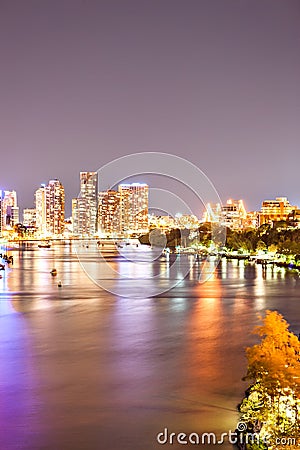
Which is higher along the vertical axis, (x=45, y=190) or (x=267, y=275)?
(x=45, y=190)

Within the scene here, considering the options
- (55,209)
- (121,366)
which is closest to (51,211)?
(55,209)

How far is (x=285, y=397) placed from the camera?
4586mm

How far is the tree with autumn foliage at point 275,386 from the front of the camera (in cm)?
442

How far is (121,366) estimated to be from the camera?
7445mm

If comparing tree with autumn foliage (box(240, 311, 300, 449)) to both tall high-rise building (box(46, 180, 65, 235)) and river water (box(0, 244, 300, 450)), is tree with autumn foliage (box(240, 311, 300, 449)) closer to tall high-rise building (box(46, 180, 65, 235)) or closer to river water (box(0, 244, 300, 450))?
river water (box(0, 244, 300, 450))

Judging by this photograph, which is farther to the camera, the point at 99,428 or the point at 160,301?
the point at 160,301

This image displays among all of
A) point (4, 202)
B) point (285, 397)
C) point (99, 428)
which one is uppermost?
point (4, 202)

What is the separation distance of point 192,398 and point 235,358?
195 centimetres

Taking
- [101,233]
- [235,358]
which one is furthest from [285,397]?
[101,233]

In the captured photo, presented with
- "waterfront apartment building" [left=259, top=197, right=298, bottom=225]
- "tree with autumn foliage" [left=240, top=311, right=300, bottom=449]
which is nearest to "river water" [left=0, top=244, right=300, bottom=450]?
"tree with autumn foliage" [left=240, top=311, right=300, bottom=449]

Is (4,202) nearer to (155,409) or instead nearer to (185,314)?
(185,314)

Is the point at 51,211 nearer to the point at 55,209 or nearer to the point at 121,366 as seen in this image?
the point at 55,209

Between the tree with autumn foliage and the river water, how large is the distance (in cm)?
42

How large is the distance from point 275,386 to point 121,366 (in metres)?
3.15
